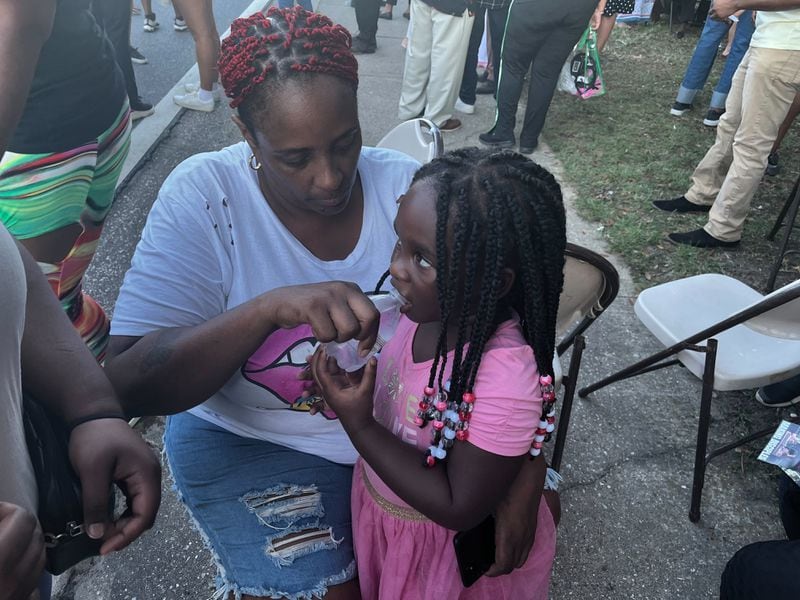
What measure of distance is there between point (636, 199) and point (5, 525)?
4557mm

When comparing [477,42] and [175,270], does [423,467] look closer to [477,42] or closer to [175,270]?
[175,270]

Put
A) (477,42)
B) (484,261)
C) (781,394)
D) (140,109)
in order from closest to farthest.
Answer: (484,261)
(781,394)
(140,109)
(477,42)

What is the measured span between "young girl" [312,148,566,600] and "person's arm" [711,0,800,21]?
9.75 feet

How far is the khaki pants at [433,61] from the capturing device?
5102 mm

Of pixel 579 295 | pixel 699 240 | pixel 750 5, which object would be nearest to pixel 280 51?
pixel 579 295

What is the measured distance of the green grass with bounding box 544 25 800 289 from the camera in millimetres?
3920

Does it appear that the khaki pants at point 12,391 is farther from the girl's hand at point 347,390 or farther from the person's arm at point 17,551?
the girl's hand at point 347,390

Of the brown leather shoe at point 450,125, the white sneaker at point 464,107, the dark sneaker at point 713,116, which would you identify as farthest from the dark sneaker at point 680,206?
the white sneaker at point 464,107

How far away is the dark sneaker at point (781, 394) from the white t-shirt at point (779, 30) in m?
1.98

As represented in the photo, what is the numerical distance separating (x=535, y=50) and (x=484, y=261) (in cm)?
430

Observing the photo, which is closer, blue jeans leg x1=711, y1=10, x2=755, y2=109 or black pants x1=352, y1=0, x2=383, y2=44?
blue jeans leg x1=711, y1=10, x2=755, y2=109

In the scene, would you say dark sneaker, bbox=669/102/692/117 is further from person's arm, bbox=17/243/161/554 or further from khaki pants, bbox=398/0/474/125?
person's arm, bbox=17/243/161/554

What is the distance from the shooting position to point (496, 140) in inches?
210

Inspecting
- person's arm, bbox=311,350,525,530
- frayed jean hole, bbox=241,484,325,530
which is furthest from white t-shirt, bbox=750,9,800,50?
frayed jean hole, bbox=241,484,325,530
